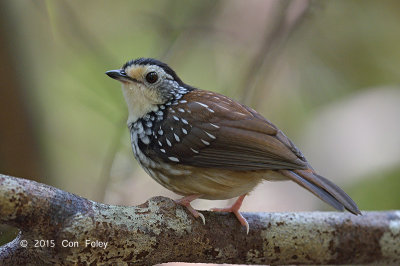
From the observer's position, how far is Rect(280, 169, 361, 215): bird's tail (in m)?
2.91

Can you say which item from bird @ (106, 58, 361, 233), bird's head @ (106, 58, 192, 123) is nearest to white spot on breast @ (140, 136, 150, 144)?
bird @ (106, 58, 361, 233)

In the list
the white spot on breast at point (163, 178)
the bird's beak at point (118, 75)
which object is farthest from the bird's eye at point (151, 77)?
the white spot on breast at point (163, 178)

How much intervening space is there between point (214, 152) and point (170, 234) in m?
0.63

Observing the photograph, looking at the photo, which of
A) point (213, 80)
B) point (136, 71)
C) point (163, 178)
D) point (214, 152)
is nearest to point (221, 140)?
point (214, 152)

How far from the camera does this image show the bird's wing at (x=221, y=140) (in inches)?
126

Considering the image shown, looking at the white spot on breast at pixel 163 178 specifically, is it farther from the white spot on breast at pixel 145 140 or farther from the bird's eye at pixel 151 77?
the bird's eye at pixel 151 77

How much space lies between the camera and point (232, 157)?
10.6ft

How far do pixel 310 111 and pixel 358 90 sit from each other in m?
0.59

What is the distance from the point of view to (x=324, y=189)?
9.99 ft

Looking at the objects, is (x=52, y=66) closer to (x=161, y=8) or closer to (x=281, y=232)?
(x=161, y=8)

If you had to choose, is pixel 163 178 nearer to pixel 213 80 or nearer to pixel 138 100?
pixel 138 100

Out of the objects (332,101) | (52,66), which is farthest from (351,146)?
(52,66)

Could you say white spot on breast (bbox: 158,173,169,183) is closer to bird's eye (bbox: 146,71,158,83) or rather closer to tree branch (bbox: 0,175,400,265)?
tree branch (bbox: 0,175,400,265)

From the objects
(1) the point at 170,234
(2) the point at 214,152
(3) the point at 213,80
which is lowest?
(1) the point at 170,234
